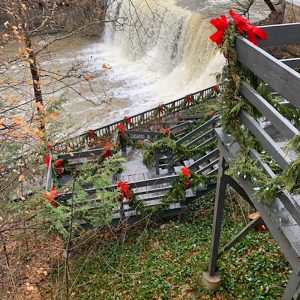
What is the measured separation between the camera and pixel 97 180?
779 centimetres

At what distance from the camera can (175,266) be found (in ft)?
22.7

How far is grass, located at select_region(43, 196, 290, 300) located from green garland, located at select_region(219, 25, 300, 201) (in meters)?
3.30

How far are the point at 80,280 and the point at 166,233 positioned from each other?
2.14 metres

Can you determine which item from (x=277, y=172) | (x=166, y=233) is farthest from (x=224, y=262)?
(x=277, y=172)

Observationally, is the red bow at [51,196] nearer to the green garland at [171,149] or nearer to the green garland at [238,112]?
the green garland at [171,149]

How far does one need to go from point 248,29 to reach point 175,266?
5045 millimetres

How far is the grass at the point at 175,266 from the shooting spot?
241 inches

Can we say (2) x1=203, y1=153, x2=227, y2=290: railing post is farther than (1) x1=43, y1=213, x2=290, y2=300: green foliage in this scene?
No

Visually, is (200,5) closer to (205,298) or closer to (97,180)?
(97,180)

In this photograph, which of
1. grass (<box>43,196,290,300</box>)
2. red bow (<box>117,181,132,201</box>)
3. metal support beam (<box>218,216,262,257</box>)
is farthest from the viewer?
red bow (<box>117,181,132,201</box>)

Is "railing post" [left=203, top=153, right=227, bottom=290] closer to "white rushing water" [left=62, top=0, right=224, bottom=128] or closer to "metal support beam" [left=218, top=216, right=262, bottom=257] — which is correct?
"metal support beam" [left=218, top=216, right=262, bottom=257]

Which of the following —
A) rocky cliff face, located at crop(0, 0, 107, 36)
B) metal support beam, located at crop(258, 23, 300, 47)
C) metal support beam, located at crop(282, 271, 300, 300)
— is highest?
metal support beam, located at crop(258, 23, 300, 47)

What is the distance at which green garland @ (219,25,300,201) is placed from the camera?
3115 mm

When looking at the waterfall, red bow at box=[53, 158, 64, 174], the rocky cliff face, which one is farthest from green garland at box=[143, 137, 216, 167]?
the waterfall
